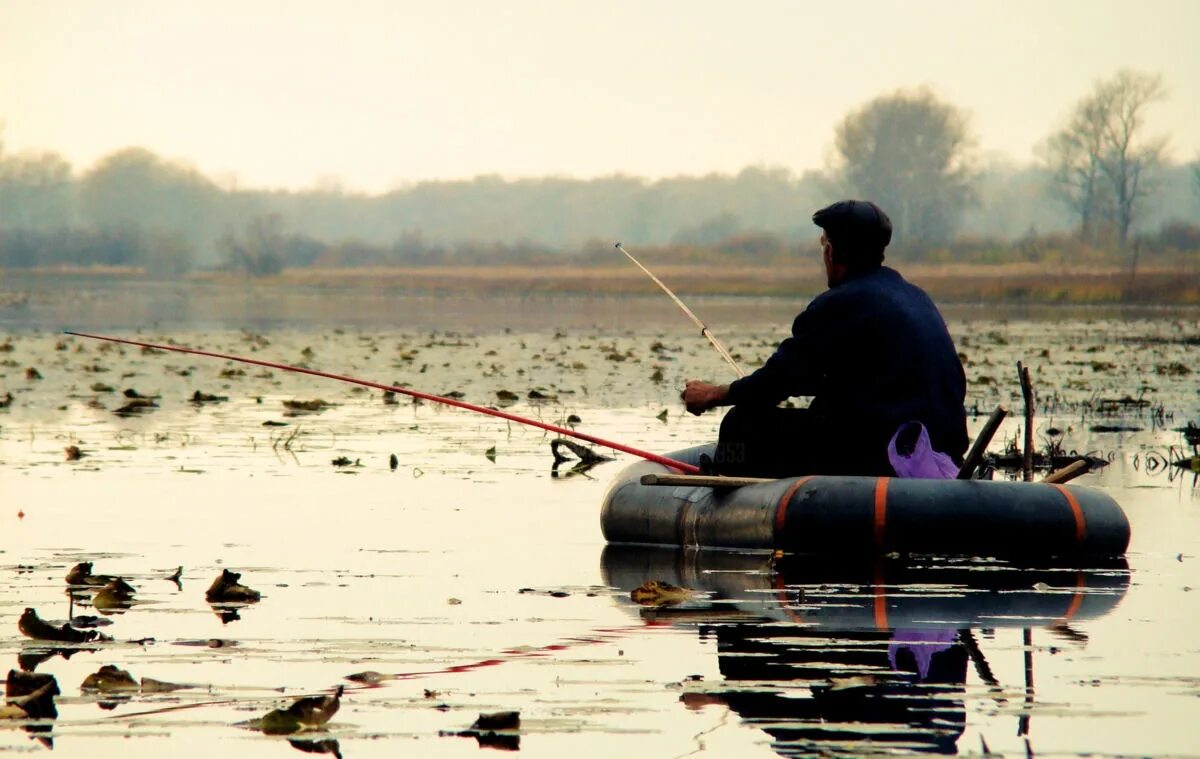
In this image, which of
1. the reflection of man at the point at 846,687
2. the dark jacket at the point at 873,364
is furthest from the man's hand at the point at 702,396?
the reflection of man at the point at 846,687

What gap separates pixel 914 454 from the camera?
31.8 feet

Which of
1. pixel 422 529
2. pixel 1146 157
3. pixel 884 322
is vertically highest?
pixel 1146 157

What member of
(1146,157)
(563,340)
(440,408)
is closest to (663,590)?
(440,408)

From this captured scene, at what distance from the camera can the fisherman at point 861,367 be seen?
962cm

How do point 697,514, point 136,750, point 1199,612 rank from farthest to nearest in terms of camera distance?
point 697,514 < point 1199,612 < point 136,750

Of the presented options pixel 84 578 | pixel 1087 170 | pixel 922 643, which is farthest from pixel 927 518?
pixel 1087 170

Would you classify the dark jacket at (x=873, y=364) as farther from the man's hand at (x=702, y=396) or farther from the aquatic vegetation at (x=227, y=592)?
the aquatic vegetation at (x=227, y=592)

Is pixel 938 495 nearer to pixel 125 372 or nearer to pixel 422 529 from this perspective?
pixel 422 529

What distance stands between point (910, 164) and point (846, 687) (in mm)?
108126

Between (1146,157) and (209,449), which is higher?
(1146,157)

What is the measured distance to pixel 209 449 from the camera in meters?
16.0

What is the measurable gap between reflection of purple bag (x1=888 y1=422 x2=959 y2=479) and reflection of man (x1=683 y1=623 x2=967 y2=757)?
2.08 metres

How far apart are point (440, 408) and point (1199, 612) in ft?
44.1

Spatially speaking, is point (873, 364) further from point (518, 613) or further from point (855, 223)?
point (518, 613)
